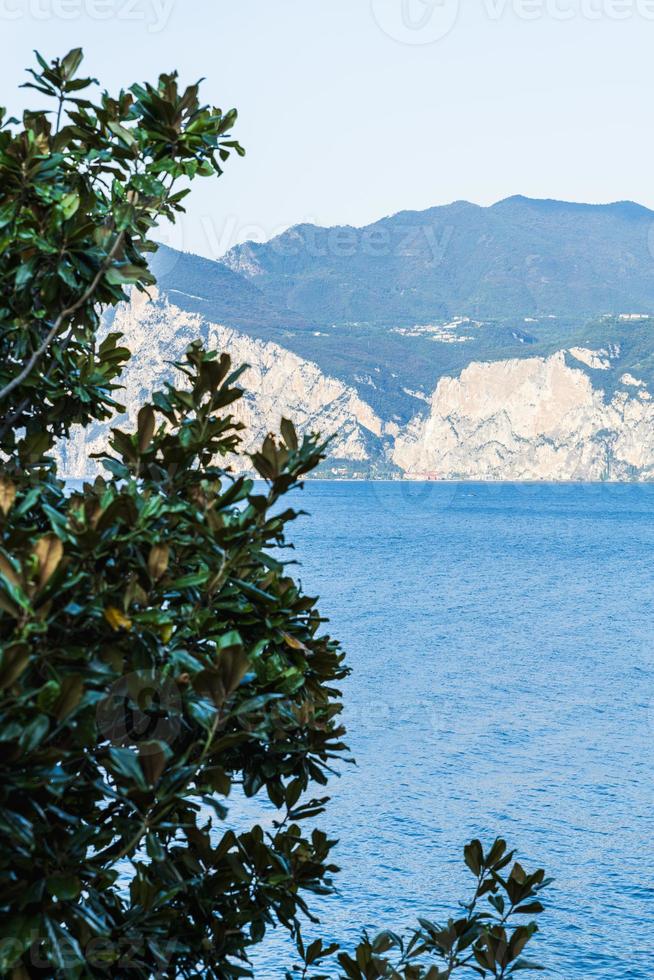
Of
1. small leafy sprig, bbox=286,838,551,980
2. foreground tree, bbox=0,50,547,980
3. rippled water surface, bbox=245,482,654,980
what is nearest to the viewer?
foreground tree, bbox=0,50,547,980

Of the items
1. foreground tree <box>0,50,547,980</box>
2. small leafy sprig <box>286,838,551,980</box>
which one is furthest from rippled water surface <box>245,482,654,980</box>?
foreground tree <box>0,50,547,980</box>

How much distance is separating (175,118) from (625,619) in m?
72.4

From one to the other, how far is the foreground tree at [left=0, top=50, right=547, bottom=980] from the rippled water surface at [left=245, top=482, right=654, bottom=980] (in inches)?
687

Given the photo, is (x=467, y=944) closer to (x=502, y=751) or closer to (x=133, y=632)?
(x=133, y=632)

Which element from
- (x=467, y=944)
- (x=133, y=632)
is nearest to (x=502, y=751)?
(x=467, y=944)

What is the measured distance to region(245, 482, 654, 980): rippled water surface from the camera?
25.0 meters

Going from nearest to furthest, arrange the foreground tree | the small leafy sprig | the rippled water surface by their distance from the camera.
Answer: the foreground tree
the small leafy sprig
the rippled water surface

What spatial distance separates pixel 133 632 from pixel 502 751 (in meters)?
36.8

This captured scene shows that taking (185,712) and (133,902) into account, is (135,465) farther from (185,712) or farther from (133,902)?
(133,902)

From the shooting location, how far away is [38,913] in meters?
3.87

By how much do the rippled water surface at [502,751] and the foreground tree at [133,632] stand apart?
17.5 metres

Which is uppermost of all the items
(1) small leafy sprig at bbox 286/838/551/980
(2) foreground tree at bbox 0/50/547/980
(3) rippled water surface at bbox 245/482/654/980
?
(2) foreground tree at bbox 0/50/547/980

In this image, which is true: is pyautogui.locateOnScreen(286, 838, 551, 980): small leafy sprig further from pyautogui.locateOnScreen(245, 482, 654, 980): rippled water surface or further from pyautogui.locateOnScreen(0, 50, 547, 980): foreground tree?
pyautogui.locateOnScreen(245, 482, 654, 980): rippled water surface

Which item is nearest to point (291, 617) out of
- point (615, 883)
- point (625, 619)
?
point (615, 883)
